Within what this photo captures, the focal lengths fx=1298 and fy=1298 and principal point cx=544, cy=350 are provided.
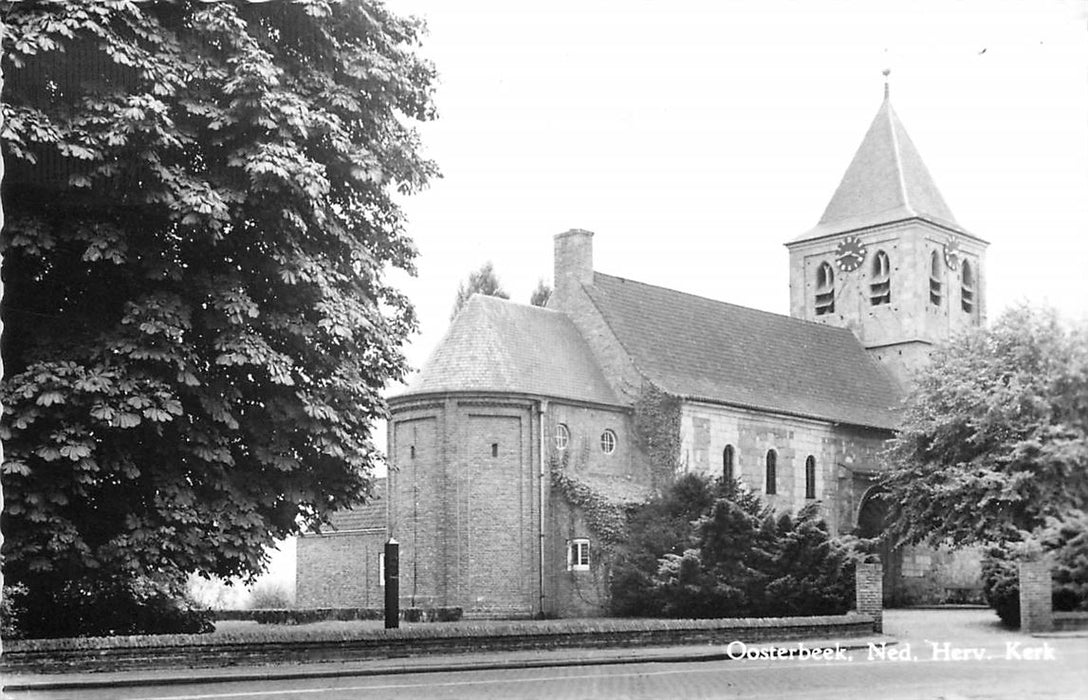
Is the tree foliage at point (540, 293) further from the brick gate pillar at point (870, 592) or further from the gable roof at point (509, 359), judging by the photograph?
the brick gate pillar at point (870, 592)

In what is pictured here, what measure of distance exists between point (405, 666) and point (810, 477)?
21.8 meters

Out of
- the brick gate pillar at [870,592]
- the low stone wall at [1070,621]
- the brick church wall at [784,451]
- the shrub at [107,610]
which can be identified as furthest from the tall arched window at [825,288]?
the low stone wall at [1070,621]

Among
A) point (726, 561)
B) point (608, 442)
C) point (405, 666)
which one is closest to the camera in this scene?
point (405, 666)

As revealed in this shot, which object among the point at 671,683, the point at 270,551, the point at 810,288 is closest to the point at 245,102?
the point at 270,551

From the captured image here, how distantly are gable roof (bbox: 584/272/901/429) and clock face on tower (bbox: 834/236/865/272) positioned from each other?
2084mm

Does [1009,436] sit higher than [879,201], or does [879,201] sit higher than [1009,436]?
[879,201]

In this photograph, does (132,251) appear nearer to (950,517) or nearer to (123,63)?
(123,63)

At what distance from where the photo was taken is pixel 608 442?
3189 centimetres

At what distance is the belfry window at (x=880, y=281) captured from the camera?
3993 cm

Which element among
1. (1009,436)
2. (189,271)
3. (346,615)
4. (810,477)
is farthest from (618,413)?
(1009,436)

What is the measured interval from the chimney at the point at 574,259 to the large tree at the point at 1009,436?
18369 mm

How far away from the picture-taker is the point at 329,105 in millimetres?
16094

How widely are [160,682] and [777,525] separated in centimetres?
1460

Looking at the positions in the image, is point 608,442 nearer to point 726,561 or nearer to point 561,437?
point 561,437
